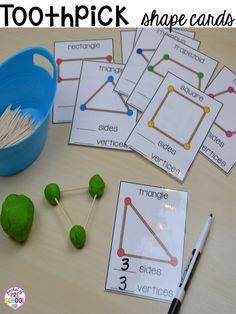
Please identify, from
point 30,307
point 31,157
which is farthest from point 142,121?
point 30,307

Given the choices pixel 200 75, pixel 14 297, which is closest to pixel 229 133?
pixel 200 75

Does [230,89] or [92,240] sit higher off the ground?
[230,89]

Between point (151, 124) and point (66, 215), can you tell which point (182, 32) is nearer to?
point (151, 124)

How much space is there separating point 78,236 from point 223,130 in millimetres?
326

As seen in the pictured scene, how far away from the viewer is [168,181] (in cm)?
68

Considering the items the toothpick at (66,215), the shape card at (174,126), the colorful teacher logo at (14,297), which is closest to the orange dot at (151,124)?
the shape card at (174,126)

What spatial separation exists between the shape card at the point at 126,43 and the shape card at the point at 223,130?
18cm

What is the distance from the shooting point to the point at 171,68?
2.53ft

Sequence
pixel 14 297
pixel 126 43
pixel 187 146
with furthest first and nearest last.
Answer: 1. pixel 126 43
2. pixel 187 146
3. pixel 14 297

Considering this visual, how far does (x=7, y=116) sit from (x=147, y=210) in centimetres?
29

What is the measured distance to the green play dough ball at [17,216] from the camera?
23.3 inches

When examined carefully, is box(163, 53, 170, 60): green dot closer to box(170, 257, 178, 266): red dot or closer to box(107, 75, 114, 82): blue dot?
box(107, 75, 114, 82): blue dot

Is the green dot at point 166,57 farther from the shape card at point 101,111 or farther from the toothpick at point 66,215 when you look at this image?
the toothpick at point 66,215

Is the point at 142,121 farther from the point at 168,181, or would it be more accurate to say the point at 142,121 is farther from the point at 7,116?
the point at 7,116
